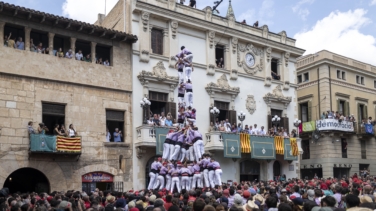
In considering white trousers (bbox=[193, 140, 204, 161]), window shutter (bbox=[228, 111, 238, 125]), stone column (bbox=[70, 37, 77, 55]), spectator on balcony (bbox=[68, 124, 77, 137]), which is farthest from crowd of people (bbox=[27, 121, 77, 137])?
window shutter (bbox=[228, 111, 238, 125])

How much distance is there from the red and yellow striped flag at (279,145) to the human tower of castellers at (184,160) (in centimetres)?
1236

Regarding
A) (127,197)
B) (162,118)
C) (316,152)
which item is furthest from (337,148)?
(127,197)

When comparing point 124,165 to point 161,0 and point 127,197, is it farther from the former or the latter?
point 127,197

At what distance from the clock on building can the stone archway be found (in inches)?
632

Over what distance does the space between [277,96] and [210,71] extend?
646 cm

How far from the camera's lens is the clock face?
33472 mm

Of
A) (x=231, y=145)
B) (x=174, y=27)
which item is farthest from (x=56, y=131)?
(x=231, y=145)

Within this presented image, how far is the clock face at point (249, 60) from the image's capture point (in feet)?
110

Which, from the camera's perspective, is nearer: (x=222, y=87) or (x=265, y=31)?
(x=222, y=87)

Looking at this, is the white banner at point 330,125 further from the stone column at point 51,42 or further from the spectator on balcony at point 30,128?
the spectator on balcony at point 30,128

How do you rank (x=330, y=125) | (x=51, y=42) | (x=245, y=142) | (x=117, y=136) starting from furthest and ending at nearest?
(x=330, y=125)
(x=245, y=142)
(x=117, y=136)
(x=51, y=42)

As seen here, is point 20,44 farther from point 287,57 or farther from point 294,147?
point 287,57

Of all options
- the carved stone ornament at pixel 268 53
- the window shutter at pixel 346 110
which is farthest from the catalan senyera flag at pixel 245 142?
the window shutter at pixel 346 110

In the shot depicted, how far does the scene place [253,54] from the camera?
33.9 m
